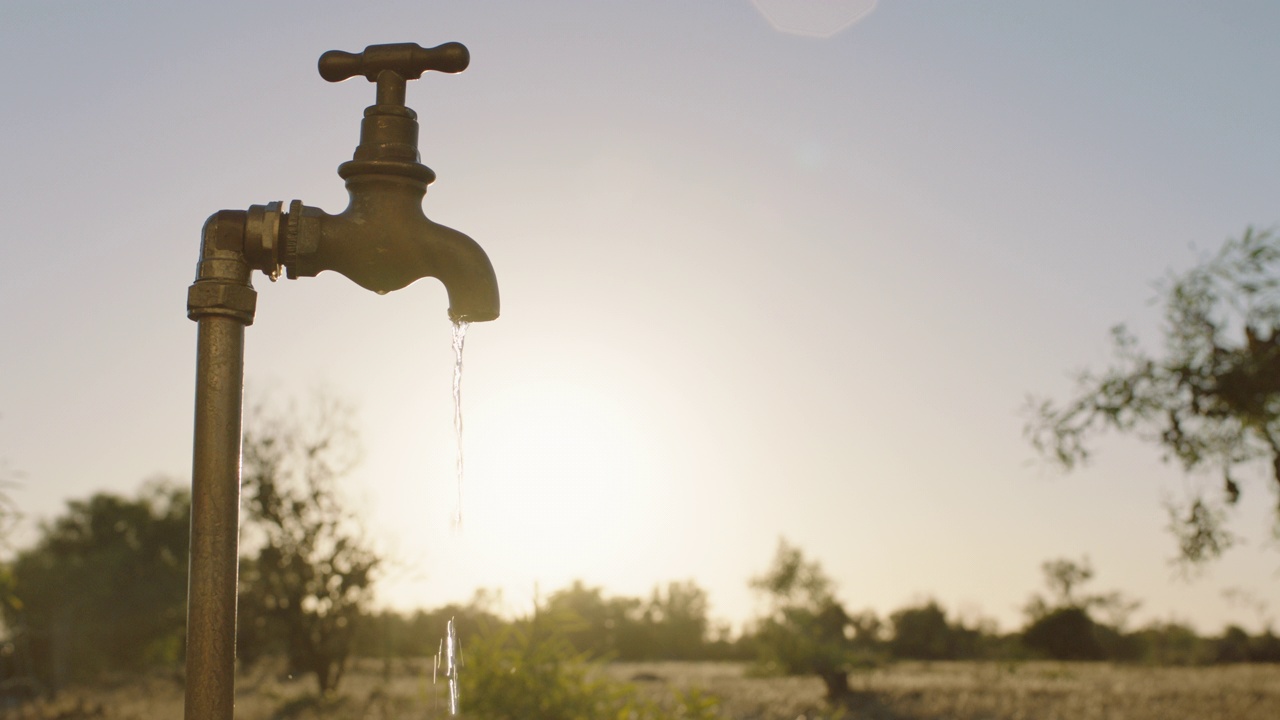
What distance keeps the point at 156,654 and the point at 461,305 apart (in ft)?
131

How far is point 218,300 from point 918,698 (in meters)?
15.9

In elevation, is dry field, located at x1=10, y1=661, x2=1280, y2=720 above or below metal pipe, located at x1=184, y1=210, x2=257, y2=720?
below

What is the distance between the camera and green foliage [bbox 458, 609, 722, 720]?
7648 millimetres

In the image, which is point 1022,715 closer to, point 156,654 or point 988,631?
point 988,631

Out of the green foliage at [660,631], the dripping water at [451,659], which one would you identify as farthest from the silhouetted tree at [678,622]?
the dripping water at [451,659]

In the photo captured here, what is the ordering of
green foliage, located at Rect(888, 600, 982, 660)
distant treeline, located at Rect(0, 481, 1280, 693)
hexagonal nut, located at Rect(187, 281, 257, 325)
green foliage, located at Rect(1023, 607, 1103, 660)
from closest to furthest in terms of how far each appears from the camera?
hexagonal nut, located at Rect(187, 281, 257, 325), distant treeline, located at Rect(0, 481, 1280, 693), green foliage, located at Rect(1023, 607, 1103, 660), green foliage, located at Rect(888, 600, 982, 660)

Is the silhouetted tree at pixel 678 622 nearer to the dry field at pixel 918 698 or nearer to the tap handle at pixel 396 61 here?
the dry field at pixel 918 698

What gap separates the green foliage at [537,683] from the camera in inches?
301

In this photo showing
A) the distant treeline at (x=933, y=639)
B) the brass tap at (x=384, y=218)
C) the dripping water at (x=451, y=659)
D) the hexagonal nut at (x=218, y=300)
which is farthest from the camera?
the distant treeline at (x=933, y=639)

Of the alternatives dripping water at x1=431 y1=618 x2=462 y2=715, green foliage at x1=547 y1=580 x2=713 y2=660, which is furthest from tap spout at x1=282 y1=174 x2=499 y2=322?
green foliage at x1=547 y1=580 x2=713 y2=660

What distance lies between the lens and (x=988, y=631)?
117ft

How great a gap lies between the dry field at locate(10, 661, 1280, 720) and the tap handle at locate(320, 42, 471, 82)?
10.2m

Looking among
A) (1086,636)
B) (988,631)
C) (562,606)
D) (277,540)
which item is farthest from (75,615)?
(562,606)

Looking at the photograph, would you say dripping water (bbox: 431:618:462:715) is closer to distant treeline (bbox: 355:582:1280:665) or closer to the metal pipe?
the metal pipe
